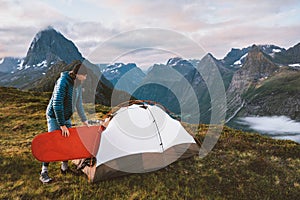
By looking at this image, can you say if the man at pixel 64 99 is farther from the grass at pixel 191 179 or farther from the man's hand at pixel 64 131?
the grass at pixel 191 179

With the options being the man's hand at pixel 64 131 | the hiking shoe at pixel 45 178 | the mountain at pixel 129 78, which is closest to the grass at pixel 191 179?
the hiking shoe at pixel 45 178

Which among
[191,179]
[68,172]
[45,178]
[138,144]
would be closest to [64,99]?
[45,178]

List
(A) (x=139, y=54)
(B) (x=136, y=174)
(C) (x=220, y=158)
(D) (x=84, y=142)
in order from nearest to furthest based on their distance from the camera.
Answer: (D) (x=84, y=142) < (B) (x=136, y=174) < (A) (x=139, y=54) < (C) (x=220, y=158)

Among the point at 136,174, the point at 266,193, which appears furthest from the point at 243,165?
the point at 136,174

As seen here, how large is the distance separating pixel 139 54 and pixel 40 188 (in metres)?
5.89

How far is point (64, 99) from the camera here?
748 centimetres

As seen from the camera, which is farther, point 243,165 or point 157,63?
point 157,63

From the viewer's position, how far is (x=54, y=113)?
777 centimetres

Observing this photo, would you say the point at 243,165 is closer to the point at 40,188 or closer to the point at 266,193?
the point at 266,193

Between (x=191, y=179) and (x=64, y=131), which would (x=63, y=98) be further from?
(x=191, y=179)

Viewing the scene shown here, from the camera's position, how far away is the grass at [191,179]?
760 centimetres

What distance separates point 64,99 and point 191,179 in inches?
203

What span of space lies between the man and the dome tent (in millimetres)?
1510

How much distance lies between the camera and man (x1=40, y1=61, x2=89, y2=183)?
23.6ft
